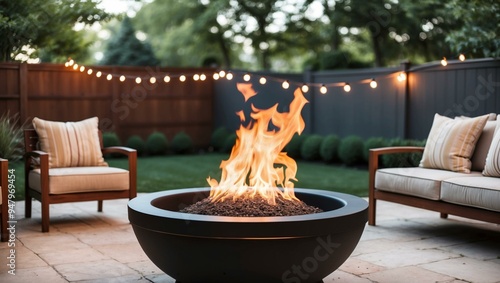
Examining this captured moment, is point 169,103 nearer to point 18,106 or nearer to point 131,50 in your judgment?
point 18,106

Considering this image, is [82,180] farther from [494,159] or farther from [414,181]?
[494,159]

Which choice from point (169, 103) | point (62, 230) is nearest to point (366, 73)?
point (169, 103)

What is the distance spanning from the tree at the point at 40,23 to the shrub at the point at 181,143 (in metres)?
2.41

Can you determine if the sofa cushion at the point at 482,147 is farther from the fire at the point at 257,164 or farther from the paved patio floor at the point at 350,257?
the fire at the point at 257,164

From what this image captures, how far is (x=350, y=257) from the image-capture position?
392 centimetres

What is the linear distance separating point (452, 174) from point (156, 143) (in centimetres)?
668

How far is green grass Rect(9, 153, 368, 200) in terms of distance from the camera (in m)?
6.97

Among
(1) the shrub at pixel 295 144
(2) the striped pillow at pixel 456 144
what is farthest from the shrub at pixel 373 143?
(2) the striped pillow at pixel 456 144

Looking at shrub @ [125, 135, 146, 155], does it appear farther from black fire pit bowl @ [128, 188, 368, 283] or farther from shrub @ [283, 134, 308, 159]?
black fire pit bowl @ [128, 188, 368, 283]

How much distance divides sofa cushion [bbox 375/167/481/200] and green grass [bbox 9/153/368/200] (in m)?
→ 1.51

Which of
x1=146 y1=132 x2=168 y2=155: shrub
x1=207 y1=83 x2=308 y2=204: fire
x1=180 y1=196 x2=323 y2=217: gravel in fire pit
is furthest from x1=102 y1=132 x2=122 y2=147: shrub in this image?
x1=180 y1=196 x2=323 y2=217: gravel in fire pit

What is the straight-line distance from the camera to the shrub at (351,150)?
8.95 m

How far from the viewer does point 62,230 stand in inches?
187

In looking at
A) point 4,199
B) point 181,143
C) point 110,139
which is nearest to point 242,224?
point 4,199
